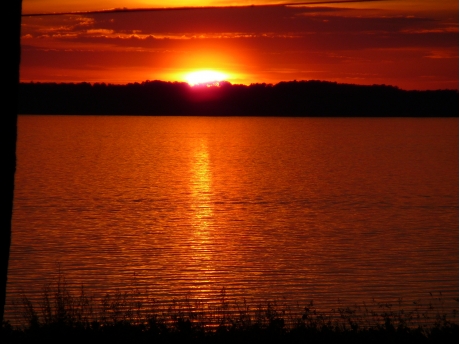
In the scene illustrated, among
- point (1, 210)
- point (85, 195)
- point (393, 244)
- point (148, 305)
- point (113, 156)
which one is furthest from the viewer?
point (113, 156)

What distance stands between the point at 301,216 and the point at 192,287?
44.6 ft

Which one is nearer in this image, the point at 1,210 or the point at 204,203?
the point at 1,210

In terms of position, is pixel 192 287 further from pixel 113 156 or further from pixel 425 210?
pixel 113 156

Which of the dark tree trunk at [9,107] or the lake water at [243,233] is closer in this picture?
the dark tree trunk at [9,107]

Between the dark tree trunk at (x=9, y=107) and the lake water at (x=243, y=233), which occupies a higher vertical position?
the dark tree trunk at (x=9, y=107)

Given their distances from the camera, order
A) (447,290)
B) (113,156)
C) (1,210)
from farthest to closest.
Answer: (113,156)
(447,290)
(1,210)

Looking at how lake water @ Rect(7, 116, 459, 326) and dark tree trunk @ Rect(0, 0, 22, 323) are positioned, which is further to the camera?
lake water @ Rect(7, 116, 459, 326)

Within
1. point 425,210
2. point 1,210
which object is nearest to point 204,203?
point 425,210

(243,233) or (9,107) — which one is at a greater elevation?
(9,107)

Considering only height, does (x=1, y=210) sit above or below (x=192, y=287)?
above

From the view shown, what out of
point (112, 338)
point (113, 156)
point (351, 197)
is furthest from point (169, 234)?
point (113, 156)

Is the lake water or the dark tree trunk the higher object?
the dark tree trunk

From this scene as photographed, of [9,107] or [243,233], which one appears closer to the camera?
[9,107]

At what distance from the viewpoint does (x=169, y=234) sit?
2467 centimetres
